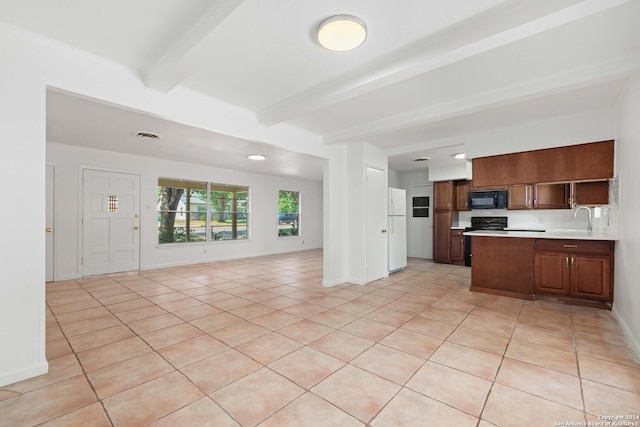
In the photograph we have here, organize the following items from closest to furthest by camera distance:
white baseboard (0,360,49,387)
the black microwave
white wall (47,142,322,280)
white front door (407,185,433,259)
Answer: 1. white baseboard (0,360,49,387)
2. white wall (47,142,322,280)
3. the black microwave
4. white front door (407,185,433,259)

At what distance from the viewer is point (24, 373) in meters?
2.04

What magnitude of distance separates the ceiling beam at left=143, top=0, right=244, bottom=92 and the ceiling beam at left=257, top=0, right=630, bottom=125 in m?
1.23

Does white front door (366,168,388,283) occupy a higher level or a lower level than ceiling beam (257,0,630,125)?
lower

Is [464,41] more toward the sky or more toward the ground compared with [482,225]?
more toward the sky

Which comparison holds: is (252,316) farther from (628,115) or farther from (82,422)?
(628,115)

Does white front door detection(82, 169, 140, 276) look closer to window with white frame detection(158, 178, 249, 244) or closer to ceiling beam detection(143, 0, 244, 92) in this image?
window with white frame detection(158, 178, 249, 244)

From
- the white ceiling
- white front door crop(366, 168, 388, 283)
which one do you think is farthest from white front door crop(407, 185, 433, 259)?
the white ceiling

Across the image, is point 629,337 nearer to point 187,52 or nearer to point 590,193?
point 590,193

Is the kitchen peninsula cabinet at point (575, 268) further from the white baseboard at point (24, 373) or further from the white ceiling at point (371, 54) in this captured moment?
the white baseboard at point (24, 373)

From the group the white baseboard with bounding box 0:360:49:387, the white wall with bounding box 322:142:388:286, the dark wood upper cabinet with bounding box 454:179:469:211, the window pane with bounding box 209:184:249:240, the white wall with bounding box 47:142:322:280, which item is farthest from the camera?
the window pane with bounding box 209:184:249:240

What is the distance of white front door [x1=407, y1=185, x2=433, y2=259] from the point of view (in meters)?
7.71

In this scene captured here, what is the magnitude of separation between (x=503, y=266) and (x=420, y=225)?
12.3 feet

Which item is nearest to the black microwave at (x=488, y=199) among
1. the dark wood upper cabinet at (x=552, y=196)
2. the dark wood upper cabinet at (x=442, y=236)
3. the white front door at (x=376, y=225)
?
the dark wood upper cabinet at (x=442, y=236)

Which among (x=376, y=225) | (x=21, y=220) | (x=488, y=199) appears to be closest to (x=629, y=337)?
(x=376, y=225)
